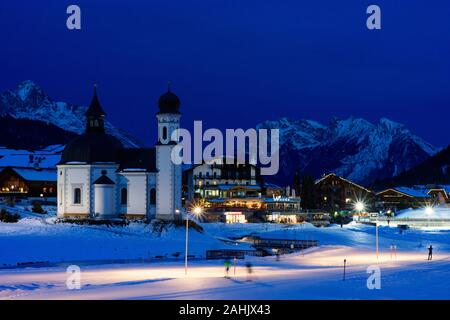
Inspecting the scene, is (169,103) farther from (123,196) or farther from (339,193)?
(339,193)

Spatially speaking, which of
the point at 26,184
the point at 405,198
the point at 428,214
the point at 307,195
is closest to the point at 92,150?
the point at 26,184

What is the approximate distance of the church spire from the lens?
90.6m

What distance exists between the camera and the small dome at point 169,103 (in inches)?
3447

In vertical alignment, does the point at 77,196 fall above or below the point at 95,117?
below

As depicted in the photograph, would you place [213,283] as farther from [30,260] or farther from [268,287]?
[30,260]

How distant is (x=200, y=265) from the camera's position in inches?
2270

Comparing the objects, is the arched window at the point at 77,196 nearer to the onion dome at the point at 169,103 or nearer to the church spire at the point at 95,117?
the church spire at the point at 95,117

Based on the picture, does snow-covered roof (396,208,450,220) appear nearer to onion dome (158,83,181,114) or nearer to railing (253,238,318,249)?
railing (253,238,318,249)

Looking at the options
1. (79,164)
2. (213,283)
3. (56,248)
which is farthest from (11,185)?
(213,283)

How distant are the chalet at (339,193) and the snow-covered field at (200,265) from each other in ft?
192

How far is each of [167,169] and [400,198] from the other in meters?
84.2

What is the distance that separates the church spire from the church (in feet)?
6.81
